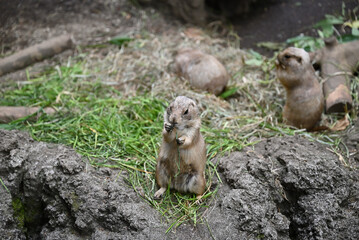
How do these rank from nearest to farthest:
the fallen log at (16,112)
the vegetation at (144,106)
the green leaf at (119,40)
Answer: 1. the vegetation at (144,106)
2. the fallen log at (16,112)
3. the green leaf at (119,40)

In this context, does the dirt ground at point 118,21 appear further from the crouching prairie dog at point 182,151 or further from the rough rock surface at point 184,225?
the crouching prairie dog at point 182,151

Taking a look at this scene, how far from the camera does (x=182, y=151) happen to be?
4.02 metres

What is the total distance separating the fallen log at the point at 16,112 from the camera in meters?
5.37

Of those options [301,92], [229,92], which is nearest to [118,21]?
[229,92]

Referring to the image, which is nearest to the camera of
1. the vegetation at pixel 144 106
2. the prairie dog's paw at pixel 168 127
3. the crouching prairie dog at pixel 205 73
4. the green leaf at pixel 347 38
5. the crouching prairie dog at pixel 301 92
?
the prairie dog's paw at pixel 168 127

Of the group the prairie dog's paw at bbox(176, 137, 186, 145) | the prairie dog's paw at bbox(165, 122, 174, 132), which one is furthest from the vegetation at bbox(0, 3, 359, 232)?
the prairie dog's paw at bbox(165, 122, 174, 132)

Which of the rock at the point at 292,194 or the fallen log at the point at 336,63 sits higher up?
the fallen log at the point at 336,63

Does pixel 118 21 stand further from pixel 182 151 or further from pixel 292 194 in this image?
pixel 292 194

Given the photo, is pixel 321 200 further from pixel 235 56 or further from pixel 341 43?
pixel 235 56

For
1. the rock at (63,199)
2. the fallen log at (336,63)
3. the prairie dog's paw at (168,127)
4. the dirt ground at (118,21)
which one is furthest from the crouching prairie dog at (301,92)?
the rock at (63,199)

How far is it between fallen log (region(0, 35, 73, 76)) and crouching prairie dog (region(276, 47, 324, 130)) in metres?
4.40

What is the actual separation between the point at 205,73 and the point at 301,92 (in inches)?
63.4

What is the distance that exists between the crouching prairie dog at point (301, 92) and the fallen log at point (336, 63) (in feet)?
1.24

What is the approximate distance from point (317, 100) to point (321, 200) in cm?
207
